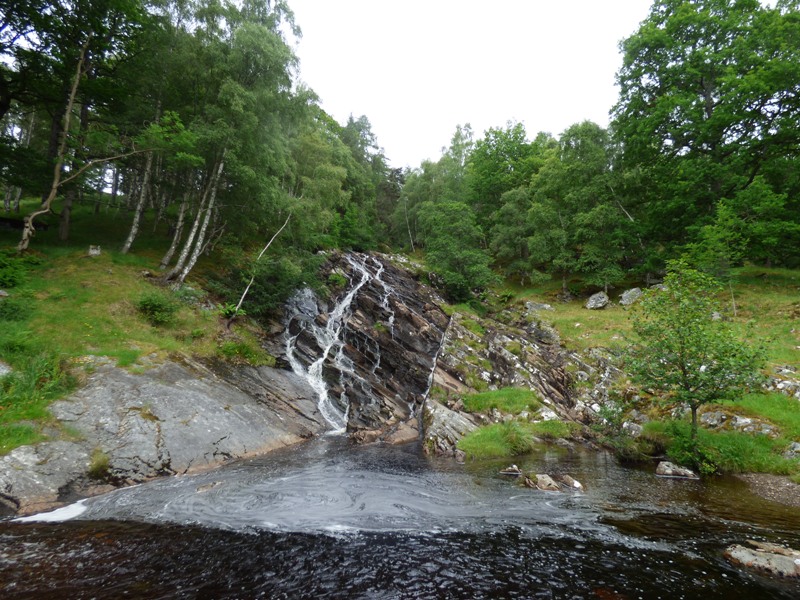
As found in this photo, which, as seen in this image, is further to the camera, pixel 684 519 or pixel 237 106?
pixel 237 106

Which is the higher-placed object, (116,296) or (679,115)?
(679,115)

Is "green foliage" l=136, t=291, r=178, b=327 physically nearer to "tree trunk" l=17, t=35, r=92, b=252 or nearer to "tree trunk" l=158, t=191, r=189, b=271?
"tree trunk" l=158, t=191, r=189, b=271

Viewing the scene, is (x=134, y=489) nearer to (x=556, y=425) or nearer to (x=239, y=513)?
(x=239, y=513)

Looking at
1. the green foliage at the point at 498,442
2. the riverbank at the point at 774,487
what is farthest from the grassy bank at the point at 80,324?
the riverbank at the point at 774,487

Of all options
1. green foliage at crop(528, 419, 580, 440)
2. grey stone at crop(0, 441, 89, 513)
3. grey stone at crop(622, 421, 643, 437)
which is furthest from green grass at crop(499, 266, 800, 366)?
grey stone at crop(0, 441, 89, 513)

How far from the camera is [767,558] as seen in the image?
734 centimetres

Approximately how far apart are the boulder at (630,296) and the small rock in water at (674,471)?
2264cm

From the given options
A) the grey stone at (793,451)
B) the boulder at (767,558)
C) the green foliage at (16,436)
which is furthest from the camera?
the grey stone at (793,451)

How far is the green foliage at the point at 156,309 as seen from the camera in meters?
19.3

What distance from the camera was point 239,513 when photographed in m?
9.78

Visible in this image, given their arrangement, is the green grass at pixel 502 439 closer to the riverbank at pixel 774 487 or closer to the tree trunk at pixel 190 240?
the riverbank at pixel 774 487

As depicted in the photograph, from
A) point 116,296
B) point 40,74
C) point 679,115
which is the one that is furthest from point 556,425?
point 40,74

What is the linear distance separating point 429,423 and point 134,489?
1287 centimetres

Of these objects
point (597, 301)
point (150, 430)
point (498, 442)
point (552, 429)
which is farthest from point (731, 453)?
point (597, 301)
